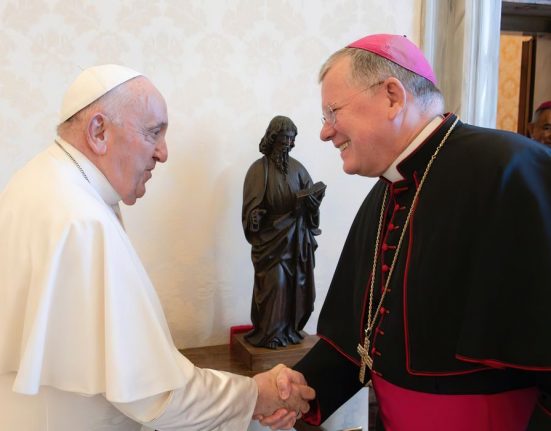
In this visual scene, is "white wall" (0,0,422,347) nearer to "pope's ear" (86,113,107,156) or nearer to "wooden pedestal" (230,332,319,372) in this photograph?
"wooden pedestal" (230,332,319,372)

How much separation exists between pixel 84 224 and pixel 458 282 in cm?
104

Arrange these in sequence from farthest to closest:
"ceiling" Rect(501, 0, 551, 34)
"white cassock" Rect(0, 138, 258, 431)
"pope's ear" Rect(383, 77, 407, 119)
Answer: "ceiling" Rect(501, 0, 551, 34), "pope's ear" Rect(383, 77, 407, 119), "white cassock" Rect(0, 138, 258, 431)

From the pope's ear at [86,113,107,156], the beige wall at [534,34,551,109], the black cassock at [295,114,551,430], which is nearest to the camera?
the black cassock at [295,114,551,430]

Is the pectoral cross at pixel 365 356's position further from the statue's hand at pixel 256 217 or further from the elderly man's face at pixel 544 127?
the elderly man's face at pixel 544 127

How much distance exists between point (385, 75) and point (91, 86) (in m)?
0.91

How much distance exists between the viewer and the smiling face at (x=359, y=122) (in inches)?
70.6

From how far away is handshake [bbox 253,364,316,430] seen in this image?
2109mm

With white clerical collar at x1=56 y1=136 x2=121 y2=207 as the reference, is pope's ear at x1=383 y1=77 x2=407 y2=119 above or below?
above

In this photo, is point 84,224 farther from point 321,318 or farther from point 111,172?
point 321,318

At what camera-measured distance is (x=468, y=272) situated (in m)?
1.65

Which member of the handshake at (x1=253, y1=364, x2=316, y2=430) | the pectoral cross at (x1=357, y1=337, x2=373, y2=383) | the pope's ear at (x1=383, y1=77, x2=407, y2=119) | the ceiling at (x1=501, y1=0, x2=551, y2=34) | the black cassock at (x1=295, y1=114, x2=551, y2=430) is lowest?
the handshake at (x1=253, y1=364, x2=316, y2=430)

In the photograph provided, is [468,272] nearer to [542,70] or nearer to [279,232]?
[279,232]

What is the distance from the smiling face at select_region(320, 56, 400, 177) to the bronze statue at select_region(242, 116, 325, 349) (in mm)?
975

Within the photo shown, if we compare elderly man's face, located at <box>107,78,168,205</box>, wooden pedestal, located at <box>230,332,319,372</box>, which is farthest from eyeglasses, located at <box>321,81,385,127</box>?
wooden pedestal, located at <box>230,332,319,372</box>
